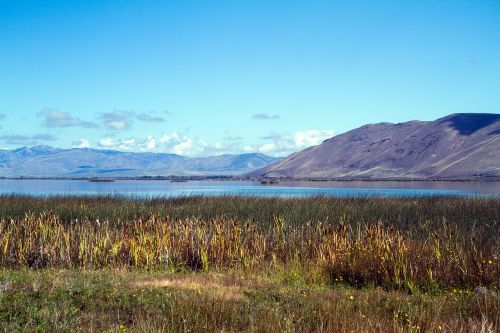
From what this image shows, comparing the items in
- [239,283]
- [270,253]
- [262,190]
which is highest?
[262,190]

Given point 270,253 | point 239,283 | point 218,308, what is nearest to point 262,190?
point 270,253

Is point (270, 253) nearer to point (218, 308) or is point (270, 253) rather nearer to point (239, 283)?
point (239, 283)

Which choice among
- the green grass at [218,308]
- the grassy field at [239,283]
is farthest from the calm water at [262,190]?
the green grass at [218,308]

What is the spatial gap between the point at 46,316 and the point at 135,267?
7.42 metres

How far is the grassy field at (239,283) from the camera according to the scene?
977 centimetres

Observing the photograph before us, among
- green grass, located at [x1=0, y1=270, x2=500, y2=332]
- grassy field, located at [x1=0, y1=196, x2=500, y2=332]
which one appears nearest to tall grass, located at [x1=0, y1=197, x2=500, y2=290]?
grassy field, located at [x1=0, y1=196, x2=500, y2=332]

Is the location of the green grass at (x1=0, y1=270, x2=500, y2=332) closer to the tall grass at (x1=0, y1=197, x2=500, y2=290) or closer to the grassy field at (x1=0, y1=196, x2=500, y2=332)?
the grassy field at (x1=0, y1=196, x2=500, y2=332)

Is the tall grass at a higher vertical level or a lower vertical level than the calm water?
lower

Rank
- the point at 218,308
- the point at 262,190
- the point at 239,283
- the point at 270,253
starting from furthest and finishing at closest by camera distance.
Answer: the point at 262,190 < the point at 270,253 < the point at 239,283 < the point at 218,308

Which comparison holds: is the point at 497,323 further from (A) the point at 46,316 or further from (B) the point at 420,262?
(A) the point at 46,316

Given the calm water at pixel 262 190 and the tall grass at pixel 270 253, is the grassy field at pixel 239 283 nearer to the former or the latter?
the tall grass at pixel 270 253

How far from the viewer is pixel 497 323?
398 inches

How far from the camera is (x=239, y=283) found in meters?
14.4

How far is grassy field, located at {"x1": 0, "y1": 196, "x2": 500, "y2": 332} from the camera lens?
9.77m
